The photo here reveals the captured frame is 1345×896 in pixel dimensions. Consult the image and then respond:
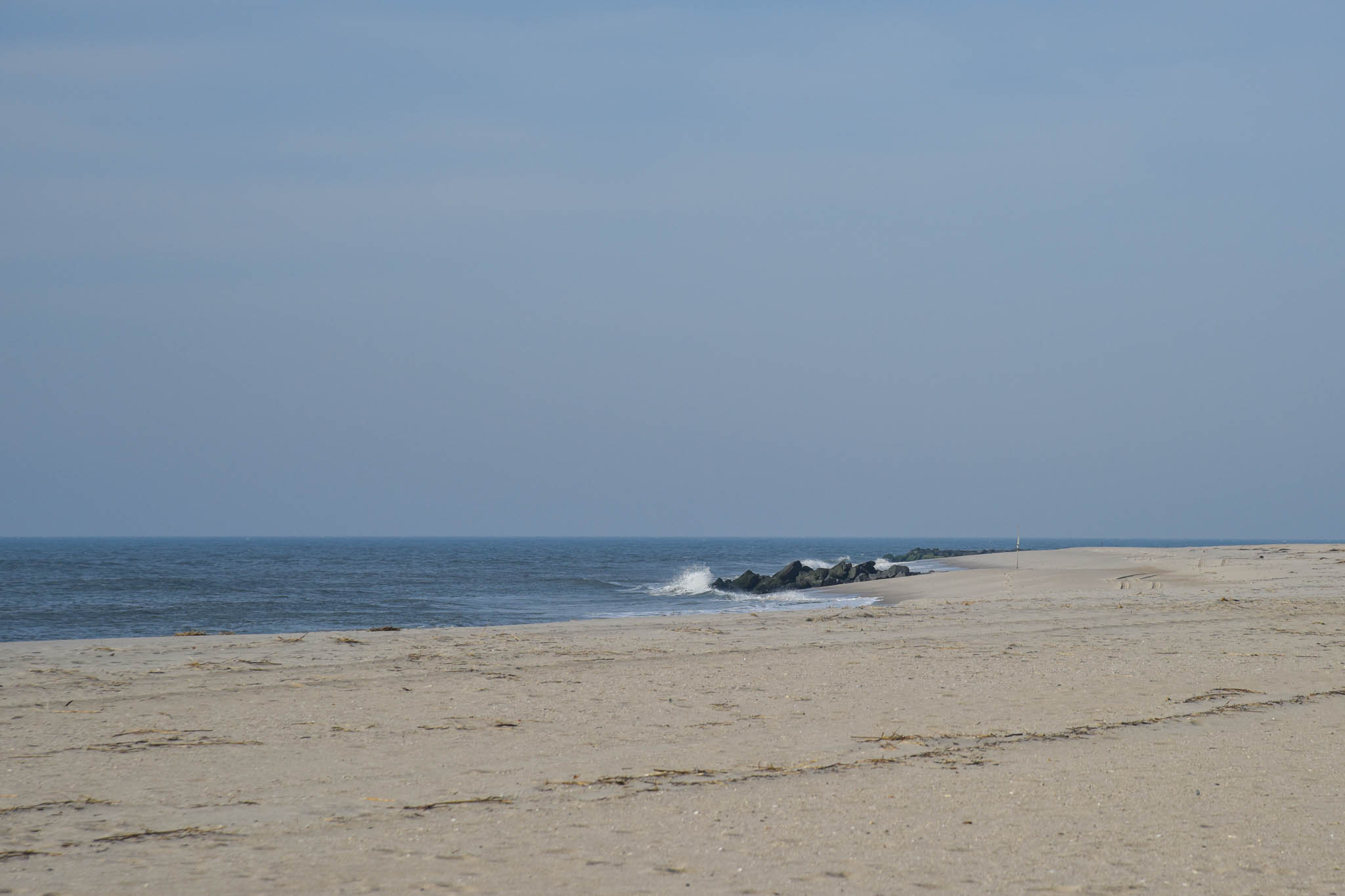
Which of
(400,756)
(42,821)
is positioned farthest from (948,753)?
(42,821)

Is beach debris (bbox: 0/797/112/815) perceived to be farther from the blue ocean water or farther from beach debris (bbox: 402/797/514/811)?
the blue ocean water

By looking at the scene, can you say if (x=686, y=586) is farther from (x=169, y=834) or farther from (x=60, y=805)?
(x=169, y=834)

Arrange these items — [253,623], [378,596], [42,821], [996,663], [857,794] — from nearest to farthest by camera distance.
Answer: [42,821], [857,794], [996,663], [253,623], [378,596]

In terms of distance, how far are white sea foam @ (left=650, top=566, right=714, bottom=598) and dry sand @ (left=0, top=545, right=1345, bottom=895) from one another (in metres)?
30.7

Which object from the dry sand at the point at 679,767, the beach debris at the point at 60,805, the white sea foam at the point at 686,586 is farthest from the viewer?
the white sea foam at the point at 686,586

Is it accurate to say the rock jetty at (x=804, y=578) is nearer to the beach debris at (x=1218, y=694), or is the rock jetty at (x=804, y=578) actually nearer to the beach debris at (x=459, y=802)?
the beach debris at (x=1218, y=694)

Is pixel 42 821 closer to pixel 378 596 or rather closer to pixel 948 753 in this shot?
pixel 948 753

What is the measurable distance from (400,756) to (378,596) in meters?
35.8

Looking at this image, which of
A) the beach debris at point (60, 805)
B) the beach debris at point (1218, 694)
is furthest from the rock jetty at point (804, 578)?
the beach debris at point (60, 805)

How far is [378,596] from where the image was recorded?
139 feet

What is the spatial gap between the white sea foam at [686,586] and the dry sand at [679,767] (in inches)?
1209

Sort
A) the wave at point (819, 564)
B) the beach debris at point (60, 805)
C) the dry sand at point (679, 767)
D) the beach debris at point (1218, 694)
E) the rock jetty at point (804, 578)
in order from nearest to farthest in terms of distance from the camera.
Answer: the dry sand at point (679, 767) → the beach debris at point (60, 805) → the beach debris at point (1218, 694) → the rock jetty at point (804, 578) → the wave at point (819, 564)

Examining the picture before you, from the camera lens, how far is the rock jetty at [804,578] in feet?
158

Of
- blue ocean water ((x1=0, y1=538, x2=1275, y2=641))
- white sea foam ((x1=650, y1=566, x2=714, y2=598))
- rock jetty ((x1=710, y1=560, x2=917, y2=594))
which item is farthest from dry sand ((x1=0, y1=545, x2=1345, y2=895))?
rock jetty ((x1=710, y1=560, x2=917, y2=594))
